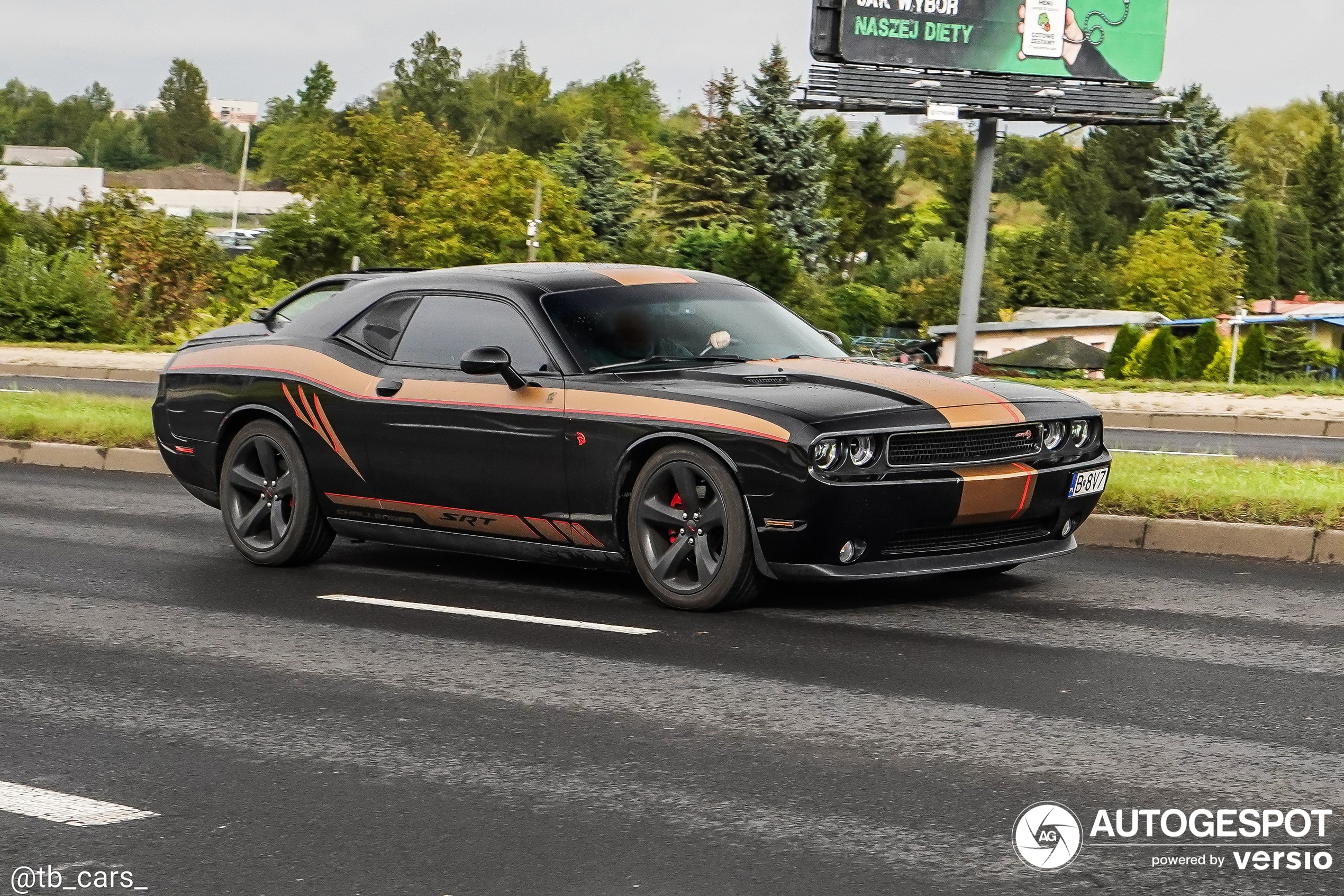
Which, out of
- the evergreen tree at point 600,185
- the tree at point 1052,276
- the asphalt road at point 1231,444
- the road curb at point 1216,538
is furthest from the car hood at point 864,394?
the tree at point 1052,276

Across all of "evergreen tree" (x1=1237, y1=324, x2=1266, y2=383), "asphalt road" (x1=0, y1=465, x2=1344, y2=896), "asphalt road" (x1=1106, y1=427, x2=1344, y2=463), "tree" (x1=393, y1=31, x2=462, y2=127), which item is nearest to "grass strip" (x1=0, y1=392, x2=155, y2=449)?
"asphalt road" (x1=0, y1=465, x2=1344, y2=896)

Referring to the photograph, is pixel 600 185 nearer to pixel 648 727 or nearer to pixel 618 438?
pixel 618 438

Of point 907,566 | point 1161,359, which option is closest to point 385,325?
point 907,566

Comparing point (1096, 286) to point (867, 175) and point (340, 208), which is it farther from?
point (340, 208)

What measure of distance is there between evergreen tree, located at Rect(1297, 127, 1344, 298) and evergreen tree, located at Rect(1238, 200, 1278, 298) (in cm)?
852

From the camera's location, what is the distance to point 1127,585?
8641 millimetres

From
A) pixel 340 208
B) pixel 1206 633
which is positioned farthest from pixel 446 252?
pixel 1206 633

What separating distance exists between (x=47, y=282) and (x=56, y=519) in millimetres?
27377

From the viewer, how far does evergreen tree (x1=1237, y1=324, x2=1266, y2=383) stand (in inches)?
1452

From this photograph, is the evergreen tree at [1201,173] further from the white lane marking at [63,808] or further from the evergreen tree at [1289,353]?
the white lane marking at [63,808]

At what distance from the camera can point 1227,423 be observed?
74.3 feet

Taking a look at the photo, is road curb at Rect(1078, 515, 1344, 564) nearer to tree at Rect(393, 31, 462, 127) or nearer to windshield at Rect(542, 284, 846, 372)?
windshield at Rect(542, 284, 846, 372)

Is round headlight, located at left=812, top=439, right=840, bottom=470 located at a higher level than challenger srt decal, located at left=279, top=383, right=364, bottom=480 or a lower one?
higher

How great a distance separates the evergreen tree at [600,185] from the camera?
84.3 metres
